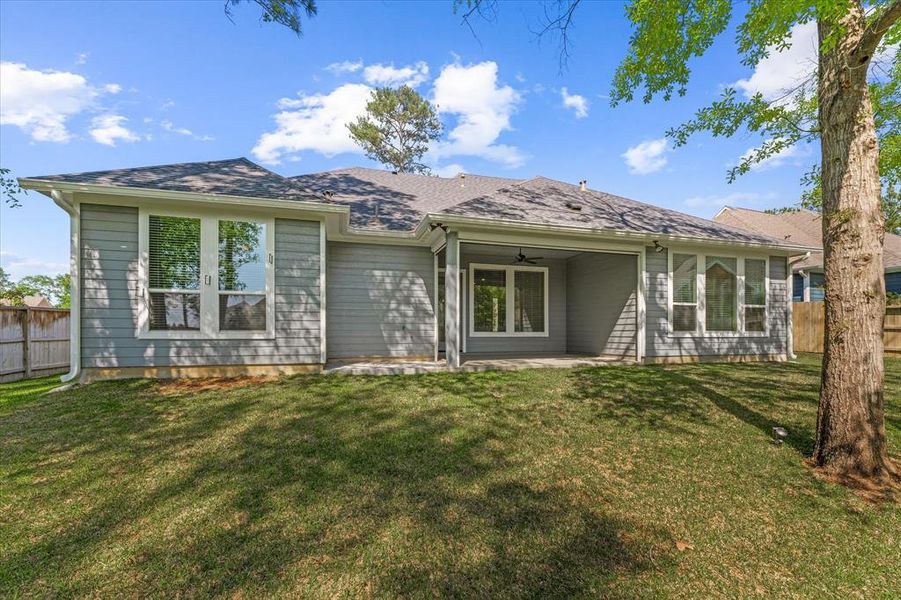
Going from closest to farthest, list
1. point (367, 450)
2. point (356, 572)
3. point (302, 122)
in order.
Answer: point (356, 572), point (367, 450), point (302, 122)

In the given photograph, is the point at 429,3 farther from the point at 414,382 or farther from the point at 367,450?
the point at 367,450

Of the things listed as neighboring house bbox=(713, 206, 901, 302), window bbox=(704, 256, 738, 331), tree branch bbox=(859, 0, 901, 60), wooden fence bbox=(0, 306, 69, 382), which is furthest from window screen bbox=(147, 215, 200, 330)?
neighboring house bbox=(713, 206, 901, 302)

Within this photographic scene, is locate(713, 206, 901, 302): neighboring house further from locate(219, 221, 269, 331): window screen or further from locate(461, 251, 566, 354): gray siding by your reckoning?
locate(219, 221, 269, 331): window screen

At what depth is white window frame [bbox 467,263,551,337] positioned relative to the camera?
31.6ft

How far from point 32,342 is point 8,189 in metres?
2.91

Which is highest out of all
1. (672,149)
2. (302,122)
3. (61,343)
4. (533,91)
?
(302,122)

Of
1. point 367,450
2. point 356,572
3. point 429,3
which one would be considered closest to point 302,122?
point 429,3

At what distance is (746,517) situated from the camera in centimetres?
247

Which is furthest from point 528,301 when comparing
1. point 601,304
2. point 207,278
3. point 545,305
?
point 207,278

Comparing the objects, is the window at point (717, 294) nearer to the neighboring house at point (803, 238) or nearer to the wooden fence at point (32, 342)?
the neighboring house at point (803, 238)

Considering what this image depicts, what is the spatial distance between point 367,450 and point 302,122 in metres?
17.5

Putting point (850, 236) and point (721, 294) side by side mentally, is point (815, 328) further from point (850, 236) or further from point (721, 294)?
point (850, 236)

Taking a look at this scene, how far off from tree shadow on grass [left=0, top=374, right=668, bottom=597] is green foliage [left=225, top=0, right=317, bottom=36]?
457cm

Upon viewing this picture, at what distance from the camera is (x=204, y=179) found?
21.2 feet
